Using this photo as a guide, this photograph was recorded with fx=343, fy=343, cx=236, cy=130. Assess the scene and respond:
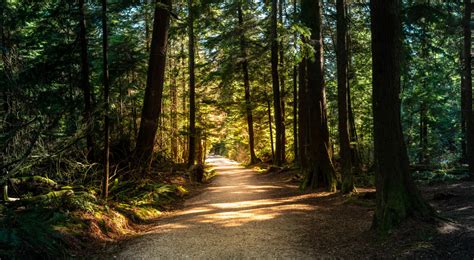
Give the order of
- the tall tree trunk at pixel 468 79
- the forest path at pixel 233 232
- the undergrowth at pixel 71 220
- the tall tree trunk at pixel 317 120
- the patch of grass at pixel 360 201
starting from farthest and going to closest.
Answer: the tall tree trunk at pixel 317 120
the tall tree trunk at pixel 468 79
the patch of grass at pixel 360 201
the forest path at pixel 233 232
the undergrowth at pixel 71 220

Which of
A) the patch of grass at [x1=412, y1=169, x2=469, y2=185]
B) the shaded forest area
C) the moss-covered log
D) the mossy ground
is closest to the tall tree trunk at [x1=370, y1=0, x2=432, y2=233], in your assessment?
the shaded forest area

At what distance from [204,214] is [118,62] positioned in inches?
294

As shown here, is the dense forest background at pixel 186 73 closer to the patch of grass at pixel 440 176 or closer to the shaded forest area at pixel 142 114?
the shaded forest area at pixel 142 114

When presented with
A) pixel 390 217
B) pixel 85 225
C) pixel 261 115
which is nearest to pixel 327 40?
pixel 261 115

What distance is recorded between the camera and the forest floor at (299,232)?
5.28 meters

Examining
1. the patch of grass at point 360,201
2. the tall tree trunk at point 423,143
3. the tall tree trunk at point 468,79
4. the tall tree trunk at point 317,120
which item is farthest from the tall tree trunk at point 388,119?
the tall tree trunk at point 423,143

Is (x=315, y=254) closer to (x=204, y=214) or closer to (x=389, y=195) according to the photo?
(x=389, y=195)

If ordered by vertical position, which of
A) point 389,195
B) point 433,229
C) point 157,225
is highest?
point 389,195

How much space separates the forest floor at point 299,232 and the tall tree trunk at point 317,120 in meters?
1.34

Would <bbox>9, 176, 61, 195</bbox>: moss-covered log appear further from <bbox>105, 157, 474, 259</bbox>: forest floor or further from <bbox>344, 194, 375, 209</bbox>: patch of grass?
<bbox>344, 194, 375, 209</bbox>: patch of grass

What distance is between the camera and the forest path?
19.5 ft

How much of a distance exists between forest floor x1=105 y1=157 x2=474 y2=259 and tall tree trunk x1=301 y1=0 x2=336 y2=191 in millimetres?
1344

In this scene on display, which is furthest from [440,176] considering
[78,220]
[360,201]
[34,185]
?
[34,185]

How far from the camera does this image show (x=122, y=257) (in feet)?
19.1
